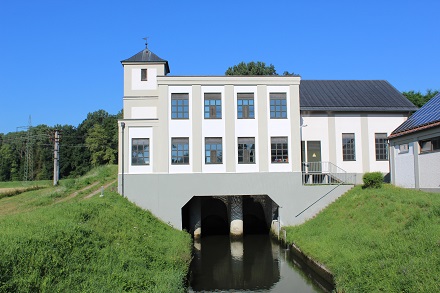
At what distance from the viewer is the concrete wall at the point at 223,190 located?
2347 centimetres

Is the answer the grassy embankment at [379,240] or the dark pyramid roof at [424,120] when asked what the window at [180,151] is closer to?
the grassy embankment at [379,240]

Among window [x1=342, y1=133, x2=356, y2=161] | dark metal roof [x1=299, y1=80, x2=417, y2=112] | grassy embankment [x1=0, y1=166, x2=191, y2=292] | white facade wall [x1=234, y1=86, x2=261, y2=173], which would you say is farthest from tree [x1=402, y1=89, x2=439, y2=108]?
grassy embankment [x1=0, y1=166, x2=191, y2=292]

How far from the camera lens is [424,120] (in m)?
20.9

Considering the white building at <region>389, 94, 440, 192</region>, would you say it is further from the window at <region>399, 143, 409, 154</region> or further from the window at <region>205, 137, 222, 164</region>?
the window at <region>205, 137, 222, 164</region>

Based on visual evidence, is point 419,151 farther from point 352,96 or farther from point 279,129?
point 352,96

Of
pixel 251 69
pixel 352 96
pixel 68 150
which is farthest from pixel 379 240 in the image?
pixel 68 150

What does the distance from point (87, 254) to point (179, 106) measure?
13835mm

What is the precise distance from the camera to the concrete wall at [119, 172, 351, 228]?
77.0 ft

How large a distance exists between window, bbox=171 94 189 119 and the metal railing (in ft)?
27.6

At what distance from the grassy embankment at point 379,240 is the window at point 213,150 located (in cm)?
593

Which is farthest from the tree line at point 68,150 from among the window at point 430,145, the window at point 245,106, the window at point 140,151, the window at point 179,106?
the window at point 430,145

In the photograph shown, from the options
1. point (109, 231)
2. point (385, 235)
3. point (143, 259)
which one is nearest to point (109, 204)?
point (109, 231)

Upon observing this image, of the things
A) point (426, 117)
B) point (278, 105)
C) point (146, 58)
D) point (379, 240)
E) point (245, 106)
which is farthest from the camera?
point (146, 58)

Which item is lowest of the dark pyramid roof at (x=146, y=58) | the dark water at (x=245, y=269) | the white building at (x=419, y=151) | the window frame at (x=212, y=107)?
the dark water at (x=245, y=269)
